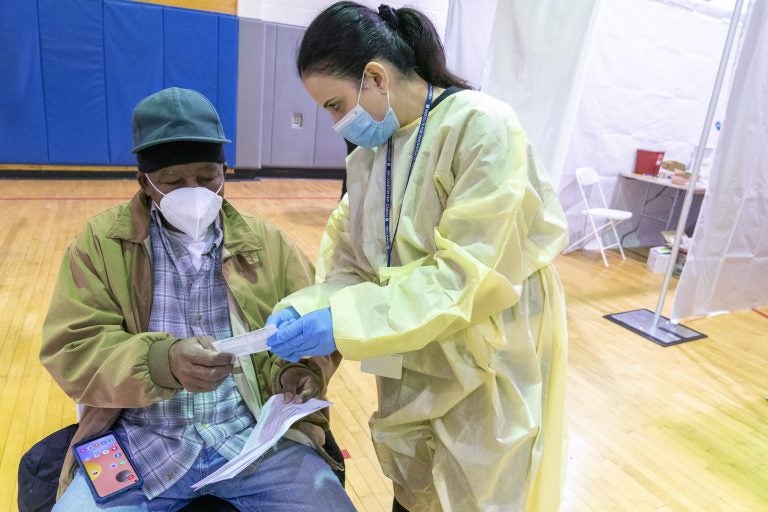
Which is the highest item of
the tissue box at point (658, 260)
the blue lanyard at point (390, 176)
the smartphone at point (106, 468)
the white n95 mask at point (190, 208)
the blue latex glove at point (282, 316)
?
the blue lanyard at point (390, 176)

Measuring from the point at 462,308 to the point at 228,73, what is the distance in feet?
21.5

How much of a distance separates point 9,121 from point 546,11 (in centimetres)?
594

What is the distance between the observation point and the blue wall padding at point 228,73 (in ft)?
21.1

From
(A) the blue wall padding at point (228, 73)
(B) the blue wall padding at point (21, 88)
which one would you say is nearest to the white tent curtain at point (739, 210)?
(A) the blue wall padding at point (228, 73)

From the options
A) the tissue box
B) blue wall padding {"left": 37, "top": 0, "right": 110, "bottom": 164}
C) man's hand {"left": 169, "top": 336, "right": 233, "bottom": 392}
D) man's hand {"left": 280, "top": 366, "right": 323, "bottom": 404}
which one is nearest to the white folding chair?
the tissue box

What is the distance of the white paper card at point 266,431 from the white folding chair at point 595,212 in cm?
431

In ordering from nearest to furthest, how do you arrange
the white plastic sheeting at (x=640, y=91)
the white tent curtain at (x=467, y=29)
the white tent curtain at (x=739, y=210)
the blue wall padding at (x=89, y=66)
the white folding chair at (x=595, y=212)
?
the white tent curtain at (x=739, y=210)
the white tent curtain at (x=467, y=29)
the white plastic sheeting at (x=640, y=91)
the white folding chair at (x=595, y=212)
the blue wall padding at (x=89, y=66)

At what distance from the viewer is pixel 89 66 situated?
5.92 metres

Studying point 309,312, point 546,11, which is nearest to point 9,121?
point 546,11

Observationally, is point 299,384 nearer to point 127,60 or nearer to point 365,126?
point 365,126

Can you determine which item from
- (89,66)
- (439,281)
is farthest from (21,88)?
(439,281)

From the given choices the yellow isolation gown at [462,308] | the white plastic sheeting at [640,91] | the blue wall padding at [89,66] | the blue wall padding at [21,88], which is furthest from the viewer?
the blue wall padding at [89,66]

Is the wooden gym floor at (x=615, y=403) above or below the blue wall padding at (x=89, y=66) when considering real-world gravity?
below

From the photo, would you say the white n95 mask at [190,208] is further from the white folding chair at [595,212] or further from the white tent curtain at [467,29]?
the white folding chair at [595,212]
